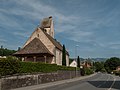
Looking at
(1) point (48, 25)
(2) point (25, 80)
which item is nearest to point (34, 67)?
(2) point (25, 80)

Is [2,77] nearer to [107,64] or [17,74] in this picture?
[17,74]

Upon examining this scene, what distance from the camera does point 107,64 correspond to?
179500mm

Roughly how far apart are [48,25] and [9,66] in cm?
5018

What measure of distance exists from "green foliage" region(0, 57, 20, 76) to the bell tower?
155 feet

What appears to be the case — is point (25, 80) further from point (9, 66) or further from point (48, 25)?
point (48, 25)

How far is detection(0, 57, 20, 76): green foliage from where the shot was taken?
23891 mm

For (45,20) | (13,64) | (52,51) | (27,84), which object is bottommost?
(27,84)

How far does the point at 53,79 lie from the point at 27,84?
1290 centimetres

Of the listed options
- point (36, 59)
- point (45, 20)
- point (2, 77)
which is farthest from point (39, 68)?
point (45, 20)

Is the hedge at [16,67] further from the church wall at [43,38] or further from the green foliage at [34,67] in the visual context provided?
the church wall at [43,38]

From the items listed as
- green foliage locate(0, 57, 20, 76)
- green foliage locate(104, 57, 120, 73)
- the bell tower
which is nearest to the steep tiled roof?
the bell tower

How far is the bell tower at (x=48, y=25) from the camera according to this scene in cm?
7450

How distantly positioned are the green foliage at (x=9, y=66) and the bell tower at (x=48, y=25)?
47.2m

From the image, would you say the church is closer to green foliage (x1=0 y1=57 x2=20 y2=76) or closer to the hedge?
the hedge
